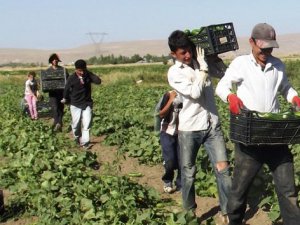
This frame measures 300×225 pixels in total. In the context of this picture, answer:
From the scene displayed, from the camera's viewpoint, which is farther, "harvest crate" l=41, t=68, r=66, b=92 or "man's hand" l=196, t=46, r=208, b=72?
"harvest crate" l=41, t=68, r=66, b=92

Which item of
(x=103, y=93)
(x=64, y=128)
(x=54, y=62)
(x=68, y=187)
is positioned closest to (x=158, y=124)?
(x=68, y=187)

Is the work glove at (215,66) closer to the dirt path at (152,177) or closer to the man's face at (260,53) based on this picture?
the man's face at (260,53)

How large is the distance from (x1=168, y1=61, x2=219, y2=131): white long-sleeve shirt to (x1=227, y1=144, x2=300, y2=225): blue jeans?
870 mm

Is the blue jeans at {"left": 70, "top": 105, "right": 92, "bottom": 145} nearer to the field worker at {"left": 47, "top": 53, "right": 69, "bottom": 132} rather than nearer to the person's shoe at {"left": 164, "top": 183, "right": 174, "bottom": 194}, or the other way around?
the field worker at {"left": 47, "top": 53, "right": 69, "bottom": 132}

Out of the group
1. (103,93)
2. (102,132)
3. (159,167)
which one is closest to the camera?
(159,167)

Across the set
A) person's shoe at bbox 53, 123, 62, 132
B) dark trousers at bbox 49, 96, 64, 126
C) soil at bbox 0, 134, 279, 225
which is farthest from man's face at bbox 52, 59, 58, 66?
soil at bbox 0, 134, 279, 225

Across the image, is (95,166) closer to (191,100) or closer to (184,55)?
(191,100)

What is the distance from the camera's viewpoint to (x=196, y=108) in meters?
5.44

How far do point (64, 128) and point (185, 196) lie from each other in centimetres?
827

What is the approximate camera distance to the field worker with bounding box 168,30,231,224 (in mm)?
5273

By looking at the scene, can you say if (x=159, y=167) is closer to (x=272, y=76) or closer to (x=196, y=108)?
(x=196, y=108)

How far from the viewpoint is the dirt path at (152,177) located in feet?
19.4

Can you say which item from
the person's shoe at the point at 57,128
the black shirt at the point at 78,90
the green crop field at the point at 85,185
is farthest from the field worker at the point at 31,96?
the black shirt at the point at 78,90

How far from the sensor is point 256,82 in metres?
4.45
